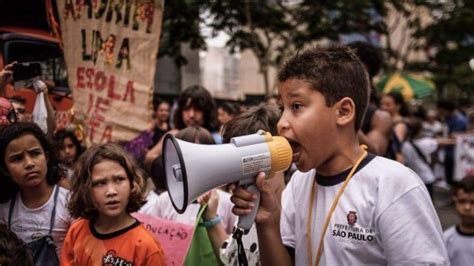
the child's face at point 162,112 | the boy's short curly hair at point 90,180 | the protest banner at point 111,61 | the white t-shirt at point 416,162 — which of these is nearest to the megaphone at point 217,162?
the boy's short curly hair at point 90,180

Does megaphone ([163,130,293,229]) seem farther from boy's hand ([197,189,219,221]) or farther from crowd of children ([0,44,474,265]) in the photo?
boy's hand ([197,189,219,221])

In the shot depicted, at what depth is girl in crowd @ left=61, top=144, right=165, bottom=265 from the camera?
2.25m

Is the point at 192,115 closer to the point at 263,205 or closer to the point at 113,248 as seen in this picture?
the point at 113,248

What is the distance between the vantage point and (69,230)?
2.40 meters

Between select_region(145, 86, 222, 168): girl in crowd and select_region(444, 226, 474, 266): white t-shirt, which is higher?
select_region(145, 86, 222, 168): girl in crowd

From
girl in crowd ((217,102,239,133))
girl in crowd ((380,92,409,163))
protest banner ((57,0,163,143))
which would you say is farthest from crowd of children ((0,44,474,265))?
girl in crowd ((217,102,239,133))

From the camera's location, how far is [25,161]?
2.38 m

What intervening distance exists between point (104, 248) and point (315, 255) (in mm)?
992

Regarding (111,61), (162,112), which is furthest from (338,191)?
(162,112)

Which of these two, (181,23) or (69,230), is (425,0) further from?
(69,230)

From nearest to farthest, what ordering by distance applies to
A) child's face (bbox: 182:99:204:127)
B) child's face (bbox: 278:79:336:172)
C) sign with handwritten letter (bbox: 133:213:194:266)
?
child's face (bbox: 278:79:336:172) < sign with handwritten letter (bbox: 133:213:194:266) < child's face (bbox: 182:99:204:127)

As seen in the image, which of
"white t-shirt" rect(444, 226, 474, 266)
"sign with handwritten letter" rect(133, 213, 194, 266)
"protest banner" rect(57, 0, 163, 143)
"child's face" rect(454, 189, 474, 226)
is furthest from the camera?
"child's face" rect(454, 189, 474, 226)

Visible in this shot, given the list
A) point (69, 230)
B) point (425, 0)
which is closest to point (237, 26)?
point (425, 0)

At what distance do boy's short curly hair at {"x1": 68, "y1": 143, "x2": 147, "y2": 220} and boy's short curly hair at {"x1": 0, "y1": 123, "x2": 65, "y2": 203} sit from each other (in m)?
0.13
